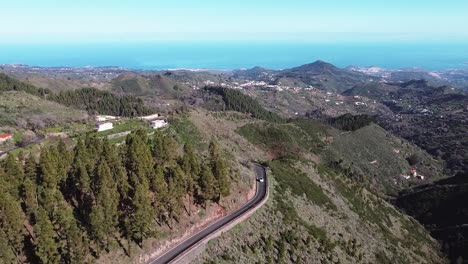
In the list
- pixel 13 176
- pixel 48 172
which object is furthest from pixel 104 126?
pixel 13 176

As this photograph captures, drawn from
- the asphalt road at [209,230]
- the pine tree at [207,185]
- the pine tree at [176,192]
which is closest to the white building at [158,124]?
the asphalt road at [209,230]

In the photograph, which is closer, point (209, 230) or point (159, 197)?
point (159, 197)

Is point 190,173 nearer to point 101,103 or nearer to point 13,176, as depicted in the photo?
point 13,176

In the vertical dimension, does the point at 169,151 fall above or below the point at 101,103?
above

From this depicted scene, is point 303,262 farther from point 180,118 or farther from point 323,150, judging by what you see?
point 323,150

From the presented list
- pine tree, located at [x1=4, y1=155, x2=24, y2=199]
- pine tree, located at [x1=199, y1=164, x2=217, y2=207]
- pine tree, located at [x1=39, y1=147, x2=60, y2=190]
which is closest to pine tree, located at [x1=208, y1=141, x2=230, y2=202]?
pine tree, located at [x1=199, y1=164, x2=217, y2=207]

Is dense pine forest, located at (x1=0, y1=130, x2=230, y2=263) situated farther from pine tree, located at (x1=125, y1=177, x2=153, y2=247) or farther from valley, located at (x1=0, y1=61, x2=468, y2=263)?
valley, located at (x1=0, y1=61, x2=468, y2=263)

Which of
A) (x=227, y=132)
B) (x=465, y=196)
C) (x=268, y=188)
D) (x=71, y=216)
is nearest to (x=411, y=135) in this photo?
(x=465, y=196)

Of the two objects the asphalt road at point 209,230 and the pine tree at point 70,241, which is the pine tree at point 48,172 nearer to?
the pine tree at point 70,241
